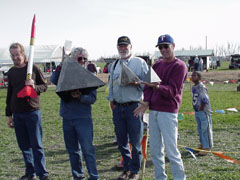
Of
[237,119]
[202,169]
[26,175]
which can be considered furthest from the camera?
[237,119]

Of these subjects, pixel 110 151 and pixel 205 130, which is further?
pixel 110 151

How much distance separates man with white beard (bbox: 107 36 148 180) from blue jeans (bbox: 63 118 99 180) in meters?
0.64

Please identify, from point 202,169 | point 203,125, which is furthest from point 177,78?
point 203,125

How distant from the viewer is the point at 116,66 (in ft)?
16.0

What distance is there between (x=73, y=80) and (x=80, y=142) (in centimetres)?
85

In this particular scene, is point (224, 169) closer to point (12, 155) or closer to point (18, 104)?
point (18, 104)

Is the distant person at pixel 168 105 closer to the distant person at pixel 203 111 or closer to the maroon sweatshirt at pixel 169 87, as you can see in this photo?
the maroon sweatshirt at pixel 169 87

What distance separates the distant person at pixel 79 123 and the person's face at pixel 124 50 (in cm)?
63

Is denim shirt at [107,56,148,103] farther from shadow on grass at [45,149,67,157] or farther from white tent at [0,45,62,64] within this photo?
white tent at [0,45,62,64]

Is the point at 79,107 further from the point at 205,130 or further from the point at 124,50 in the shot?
the point at 205,130

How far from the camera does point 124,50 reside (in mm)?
4734

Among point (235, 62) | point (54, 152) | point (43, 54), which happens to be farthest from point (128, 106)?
point (235, 62)

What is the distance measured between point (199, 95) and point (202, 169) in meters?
1.51

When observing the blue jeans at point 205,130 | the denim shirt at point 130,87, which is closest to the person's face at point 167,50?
the denim shirt at point 130,87
